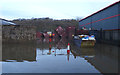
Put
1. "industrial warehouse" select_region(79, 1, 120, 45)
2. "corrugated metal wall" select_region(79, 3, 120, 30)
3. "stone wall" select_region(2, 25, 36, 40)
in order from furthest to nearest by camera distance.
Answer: "stone wall" select_region(2, 25, 36, 40)
"corrugated metal wall" select_region(79, 3, 120, 30)
"industrial warehouse" select_region(79, 1, 120, 45)

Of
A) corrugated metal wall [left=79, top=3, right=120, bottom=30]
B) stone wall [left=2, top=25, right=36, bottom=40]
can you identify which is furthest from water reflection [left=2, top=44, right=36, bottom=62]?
corrugated metal wall [left=79, top=3, right=120, bottom=30]

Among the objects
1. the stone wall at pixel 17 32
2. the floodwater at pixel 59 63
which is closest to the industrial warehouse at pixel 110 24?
the floodwater at pixel 59 63

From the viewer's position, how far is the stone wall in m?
25.0

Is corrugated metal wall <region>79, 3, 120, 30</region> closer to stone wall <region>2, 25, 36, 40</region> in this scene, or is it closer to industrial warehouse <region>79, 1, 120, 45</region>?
industrial warehouse <region>79, 1, 120, 45</region>

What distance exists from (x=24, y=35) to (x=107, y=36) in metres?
14.6

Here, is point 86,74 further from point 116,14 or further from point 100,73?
point 116,14

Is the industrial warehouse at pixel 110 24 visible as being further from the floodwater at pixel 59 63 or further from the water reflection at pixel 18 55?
the water reflection at pixel 18 55

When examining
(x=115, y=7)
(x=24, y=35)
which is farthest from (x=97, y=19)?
(x=24, y=35)

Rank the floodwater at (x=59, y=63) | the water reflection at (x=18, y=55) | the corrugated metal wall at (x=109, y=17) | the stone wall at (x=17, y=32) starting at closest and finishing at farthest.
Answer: the floodwater at (x=59, y=63)
the water reflection at (x=18, y=55)
the corrugated metal wall at (x=109, y=17)
the stone wall at (x=17, y=32)

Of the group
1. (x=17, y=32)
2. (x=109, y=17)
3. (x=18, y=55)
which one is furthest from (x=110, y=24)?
(x=17, y=32)

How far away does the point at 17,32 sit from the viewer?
25.2 m

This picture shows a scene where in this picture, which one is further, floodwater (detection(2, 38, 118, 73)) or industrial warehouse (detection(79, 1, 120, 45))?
industrial warehouse (detection(79, 1, 120, 45))

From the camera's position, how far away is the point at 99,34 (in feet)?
79.0

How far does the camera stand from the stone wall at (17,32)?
25.0 m
